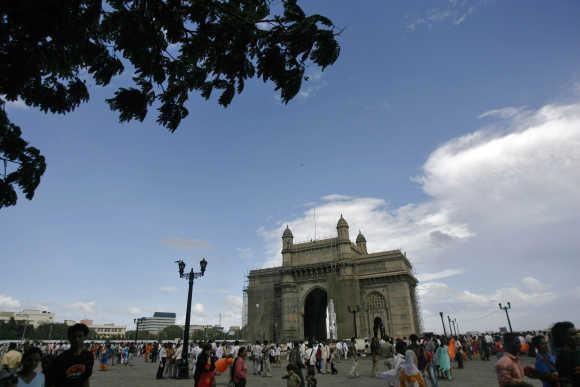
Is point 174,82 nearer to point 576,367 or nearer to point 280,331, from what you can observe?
point 576,367

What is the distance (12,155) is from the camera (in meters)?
3.59

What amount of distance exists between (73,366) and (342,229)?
123ft

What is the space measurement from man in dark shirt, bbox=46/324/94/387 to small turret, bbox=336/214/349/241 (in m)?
36.9

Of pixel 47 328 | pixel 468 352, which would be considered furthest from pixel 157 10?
pixel 47 328

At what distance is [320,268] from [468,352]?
16.7 meters

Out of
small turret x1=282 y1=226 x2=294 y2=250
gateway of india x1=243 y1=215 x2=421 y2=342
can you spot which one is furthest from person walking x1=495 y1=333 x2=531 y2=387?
small turret x1=282 y1=226 x2=294 y2=250

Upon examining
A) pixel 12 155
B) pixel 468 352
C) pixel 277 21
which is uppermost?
pixel 277 21

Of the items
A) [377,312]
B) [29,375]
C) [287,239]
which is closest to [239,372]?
[29,375]

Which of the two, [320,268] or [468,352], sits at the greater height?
[320,268]

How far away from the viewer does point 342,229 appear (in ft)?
131

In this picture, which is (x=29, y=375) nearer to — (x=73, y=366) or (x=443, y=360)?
(x=73, y=366)

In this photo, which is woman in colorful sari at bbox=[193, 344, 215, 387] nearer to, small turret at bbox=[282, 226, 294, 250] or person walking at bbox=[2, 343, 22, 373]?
person walking at bbox=[2, 343, 22, 373]

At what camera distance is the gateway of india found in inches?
1388

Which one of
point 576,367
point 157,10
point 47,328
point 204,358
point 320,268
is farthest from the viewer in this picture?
point 47,328
